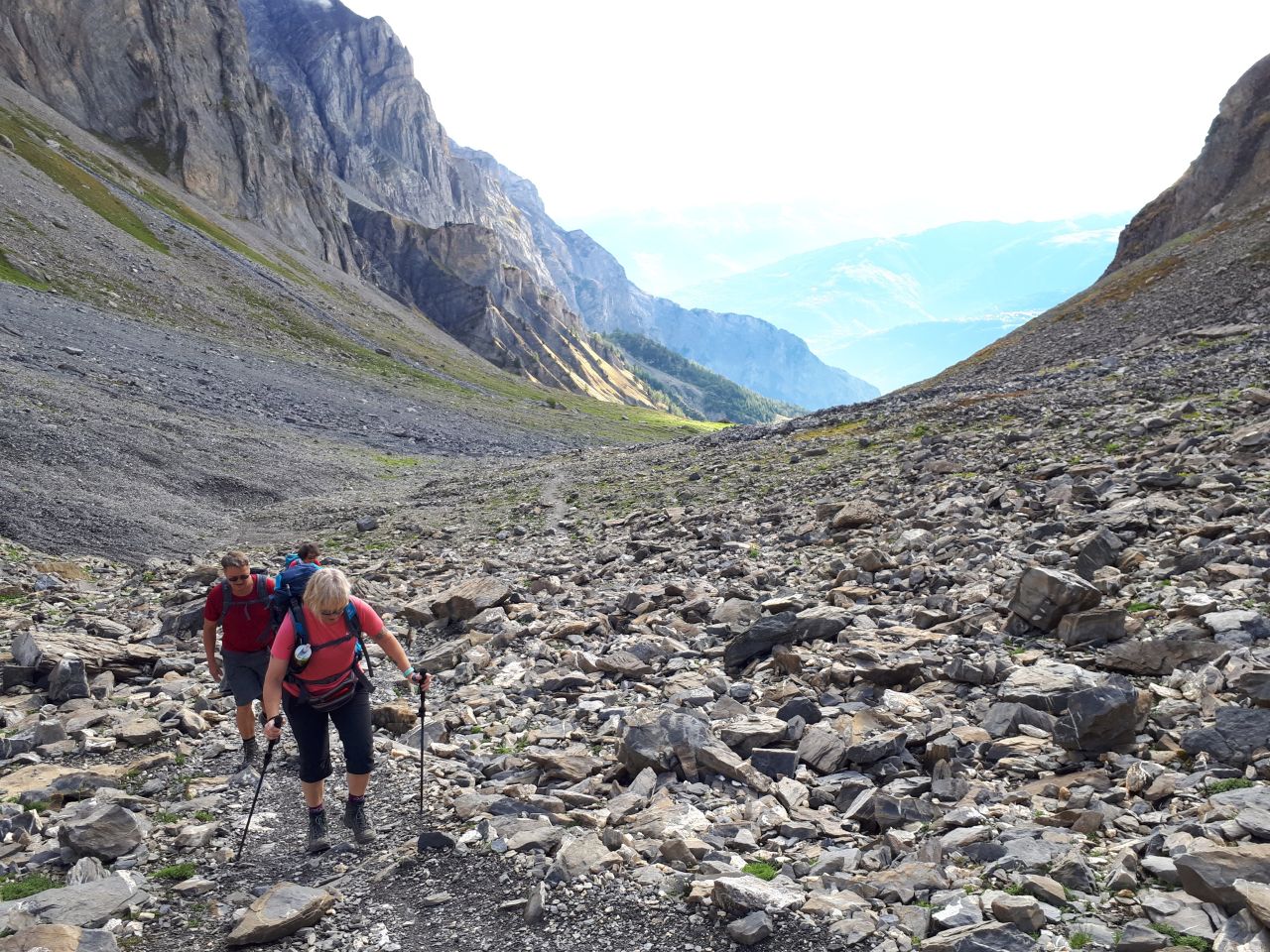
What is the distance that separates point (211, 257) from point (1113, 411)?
12196 cm

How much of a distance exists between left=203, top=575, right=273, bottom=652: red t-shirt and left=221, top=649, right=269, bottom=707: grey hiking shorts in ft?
0.34

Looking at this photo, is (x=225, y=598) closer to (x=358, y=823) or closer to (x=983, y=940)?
(x=358, y=823)

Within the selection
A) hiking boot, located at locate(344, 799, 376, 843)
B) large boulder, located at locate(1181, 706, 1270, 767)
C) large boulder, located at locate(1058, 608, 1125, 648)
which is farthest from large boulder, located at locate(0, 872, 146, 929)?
large boulder, located at locate(1058, 608, 1125, 648)

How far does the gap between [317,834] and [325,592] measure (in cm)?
290

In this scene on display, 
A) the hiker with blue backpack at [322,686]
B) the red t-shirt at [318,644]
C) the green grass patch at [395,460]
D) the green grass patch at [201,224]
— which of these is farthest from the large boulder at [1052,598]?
the green grass patch at [201,224]

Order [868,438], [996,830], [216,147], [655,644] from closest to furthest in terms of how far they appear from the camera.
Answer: [996,830], [655,644], [868,438], [216,147]

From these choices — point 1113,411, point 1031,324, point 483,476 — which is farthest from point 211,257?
point 1113,411

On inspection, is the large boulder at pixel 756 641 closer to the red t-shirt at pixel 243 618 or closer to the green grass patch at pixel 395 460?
the red t-shirt at pixel 243 618

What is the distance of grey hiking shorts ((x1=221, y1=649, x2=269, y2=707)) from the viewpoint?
38.0ft

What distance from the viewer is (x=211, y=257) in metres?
116

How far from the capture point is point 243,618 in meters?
11.5

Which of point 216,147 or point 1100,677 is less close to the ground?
point 216,147

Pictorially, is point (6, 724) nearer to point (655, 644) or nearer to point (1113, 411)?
point (655, 644)

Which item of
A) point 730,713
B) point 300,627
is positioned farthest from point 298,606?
point 730,713
